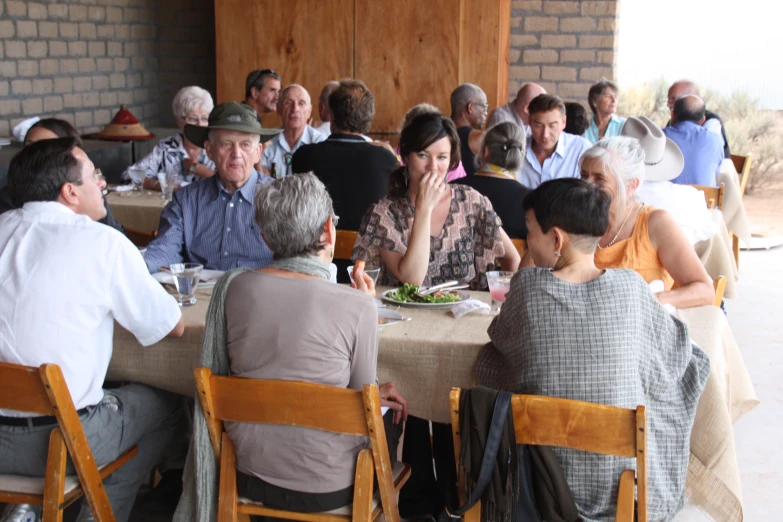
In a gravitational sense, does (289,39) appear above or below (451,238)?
above

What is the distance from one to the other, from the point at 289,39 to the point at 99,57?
1.68 m

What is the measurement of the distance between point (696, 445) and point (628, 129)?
7.08 feet

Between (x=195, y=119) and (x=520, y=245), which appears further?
(x=195, y=119)

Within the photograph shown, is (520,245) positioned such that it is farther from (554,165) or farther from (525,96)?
(525,96)

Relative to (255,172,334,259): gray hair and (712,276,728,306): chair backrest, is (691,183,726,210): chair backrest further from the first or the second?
(255,172,334,259): gray hair

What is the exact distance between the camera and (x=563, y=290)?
2139 mm

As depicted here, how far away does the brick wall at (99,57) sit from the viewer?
650 cm

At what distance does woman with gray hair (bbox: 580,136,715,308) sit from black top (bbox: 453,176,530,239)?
0.70 m

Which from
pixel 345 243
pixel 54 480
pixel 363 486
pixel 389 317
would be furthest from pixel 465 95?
pixel 54 480

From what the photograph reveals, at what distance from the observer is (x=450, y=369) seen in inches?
97.3

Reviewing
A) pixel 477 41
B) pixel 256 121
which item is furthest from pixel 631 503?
pixel 477 41

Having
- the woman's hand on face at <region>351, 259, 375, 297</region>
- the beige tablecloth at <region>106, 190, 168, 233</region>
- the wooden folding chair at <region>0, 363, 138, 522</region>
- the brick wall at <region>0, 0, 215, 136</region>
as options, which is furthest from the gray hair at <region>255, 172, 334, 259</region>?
the brick wall at <region>0, 0, 215, 136</region>

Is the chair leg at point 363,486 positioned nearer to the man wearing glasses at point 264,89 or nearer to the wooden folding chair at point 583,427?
the wooden folding chair at point 583,427

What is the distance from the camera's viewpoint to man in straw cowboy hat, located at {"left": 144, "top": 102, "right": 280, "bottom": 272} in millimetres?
3447
